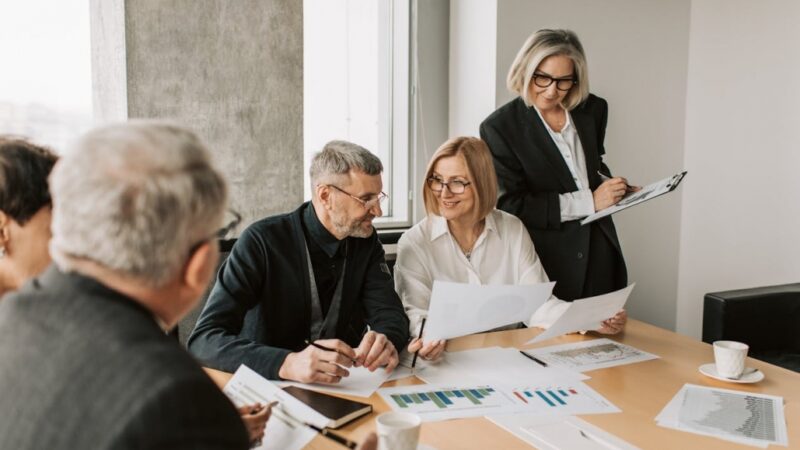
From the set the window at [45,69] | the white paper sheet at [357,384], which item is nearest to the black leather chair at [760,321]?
the white paper sheet at [357,384]

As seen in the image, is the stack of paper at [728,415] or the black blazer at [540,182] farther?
the black blazer at [540,182]

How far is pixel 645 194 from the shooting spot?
2217mm

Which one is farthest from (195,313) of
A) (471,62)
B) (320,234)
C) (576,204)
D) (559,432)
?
(471,62)

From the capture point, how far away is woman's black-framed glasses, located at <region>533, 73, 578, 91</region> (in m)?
2.49

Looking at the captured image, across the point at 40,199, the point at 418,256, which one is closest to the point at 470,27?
the point at 418,256

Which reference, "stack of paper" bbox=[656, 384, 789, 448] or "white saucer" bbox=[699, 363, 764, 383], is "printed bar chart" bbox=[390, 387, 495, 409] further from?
"white saucer" bbox=[699, 363, 764, 383]

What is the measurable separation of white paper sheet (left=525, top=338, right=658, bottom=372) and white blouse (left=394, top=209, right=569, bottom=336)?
0.78ft

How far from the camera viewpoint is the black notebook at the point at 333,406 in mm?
1336

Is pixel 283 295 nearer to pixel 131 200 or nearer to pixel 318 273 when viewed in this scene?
pixel 318 273

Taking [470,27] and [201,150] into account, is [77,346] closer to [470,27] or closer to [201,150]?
[201,150]

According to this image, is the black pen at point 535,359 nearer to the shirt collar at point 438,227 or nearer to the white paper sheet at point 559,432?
the white paper sheet at point 559,432

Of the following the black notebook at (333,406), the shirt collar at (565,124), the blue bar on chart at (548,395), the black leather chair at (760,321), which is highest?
the shirt collar at (565,124)

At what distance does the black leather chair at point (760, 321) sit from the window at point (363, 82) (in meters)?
1.45

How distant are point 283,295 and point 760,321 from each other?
6.31ft
